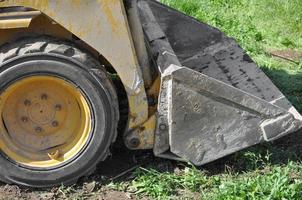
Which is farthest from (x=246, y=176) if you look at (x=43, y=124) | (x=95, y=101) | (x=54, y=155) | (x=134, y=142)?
(x=43, y=124)

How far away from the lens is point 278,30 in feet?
26.4

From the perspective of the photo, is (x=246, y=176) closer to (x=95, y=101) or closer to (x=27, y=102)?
(x=95, y=101)

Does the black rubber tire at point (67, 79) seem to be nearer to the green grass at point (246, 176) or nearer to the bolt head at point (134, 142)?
the bolt head at point (134, 142)

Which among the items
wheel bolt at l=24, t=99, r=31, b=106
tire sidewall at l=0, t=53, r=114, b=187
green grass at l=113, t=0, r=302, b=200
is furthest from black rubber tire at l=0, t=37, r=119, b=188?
green grass at l=113, t=0, r=302, b=200

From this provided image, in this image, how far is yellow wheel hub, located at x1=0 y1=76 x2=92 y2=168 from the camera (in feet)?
15.0

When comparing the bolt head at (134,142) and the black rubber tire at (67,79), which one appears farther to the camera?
the bolt head at (134,142)

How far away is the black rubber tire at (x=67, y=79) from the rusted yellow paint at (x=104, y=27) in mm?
134

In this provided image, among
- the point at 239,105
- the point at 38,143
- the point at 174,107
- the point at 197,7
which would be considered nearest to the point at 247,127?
the point at 239,105

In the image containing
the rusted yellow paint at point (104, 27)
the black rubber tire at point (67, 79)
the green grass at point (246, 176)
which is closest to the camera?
the rusted yellow paint at point (104, 27)

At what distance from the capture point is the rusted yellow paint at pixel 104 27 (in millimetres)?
4250

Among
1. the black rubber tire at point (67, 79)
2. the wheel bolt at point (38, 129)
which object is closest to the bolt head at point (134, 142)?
the black rubber tire at point (67, 79)

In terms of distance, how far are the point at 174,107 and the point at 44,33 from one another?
102cm

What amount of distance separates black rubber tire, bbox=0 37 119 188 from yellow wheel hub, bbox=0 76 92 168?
60 millimetres

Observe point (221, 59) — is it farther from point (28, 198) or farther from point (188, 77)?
point (28, 198)
